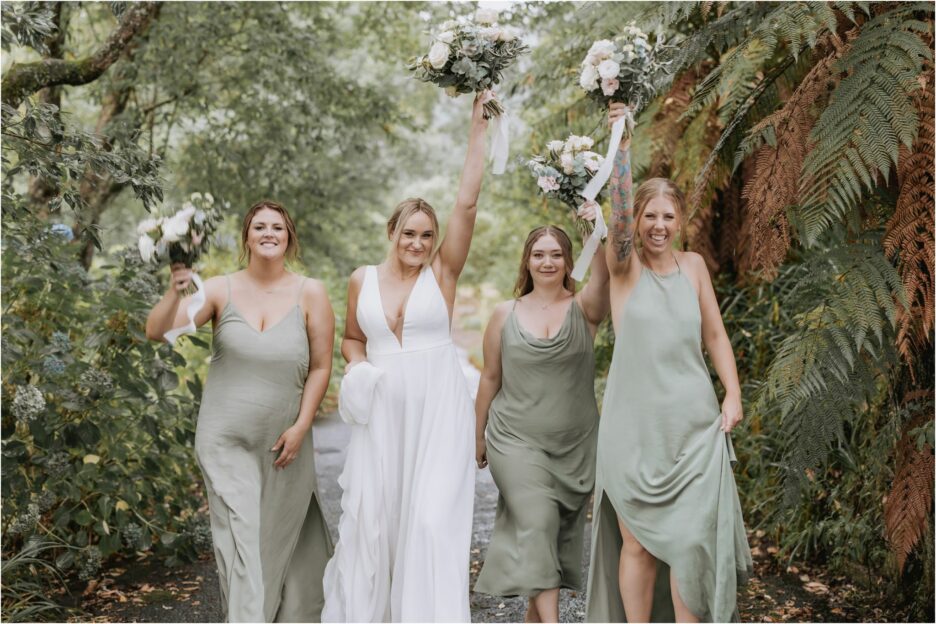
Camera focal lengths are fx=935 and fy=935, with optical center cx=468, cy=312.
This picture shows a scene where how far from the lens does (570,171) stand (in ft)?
14.7

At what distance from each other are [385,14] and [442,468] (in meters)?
7.25

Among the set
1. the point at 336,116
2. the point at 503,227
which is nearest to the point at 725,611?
the point at 336,116

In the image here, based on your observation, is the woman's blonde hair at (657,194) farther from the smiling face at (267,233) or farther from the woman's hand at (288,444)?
the woman's hand at (288,444)

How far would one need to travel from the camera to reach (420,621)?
441 cm

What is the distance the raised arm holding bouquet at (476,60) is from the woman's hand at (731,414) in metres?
1.50

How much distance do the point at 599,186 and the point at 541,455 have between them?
1380mm

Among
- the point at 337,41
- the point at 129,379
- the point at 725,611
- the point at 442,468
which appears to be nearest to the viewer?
the point at 725,611

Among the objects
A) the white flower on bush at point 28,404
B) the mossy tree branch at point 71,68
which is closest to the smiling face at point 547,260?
the white flower on bush at point 28,404

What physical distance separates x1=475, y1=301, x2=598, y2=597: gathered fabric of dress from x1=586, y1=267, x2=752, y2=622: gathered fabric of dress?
0.33 m

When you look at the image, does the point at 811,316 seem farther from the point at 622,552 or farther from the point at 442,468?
the point at 442,468

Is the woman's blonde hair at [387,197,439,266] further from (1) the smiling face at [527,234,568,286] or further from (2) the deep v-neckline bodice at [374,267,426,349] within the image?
(1) the smiling face at [527,234,568,286]

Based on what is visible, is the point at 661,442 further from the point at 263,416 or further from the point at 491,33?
the point at 491,33

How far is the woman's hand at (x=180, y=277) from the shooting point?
4.08 meters

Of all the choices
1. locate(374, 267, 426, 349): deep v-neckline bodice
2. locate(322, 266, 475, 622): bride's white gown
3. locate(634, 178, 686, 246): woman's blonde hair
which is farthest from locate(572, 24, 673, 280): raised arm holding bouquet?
locate(322, 266, 475, 622): bride's white gown
